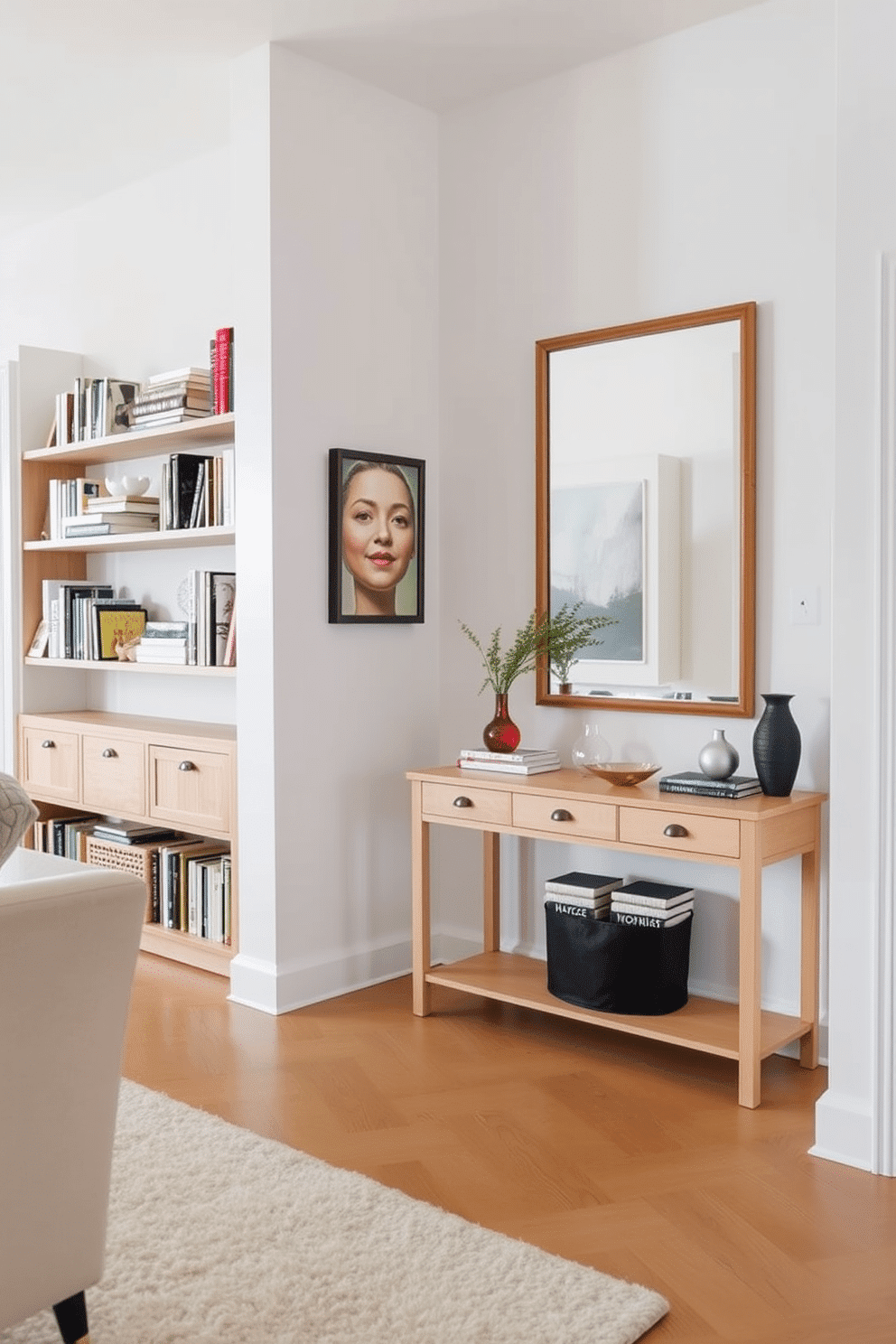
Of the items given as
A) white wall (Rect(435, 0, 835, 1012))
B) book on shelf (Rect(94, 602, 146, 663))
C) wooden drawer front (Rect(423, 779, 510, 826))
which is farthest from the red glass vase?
book on shelf (Rect(94, 602, 146, 663))

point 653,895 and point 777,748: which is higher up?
point 777,748

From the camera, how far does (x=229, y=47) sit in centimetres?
374

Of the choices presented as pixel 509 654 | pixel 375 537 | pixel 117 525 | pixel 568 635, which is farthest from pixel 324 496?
pixel 117 525

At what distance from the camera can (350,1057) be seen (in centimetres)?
336

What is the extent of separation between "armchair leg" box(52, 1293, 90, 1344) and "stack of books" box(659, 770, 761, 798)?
6.14 feet

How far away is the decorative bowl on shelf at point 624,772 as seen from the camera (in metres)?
3.34

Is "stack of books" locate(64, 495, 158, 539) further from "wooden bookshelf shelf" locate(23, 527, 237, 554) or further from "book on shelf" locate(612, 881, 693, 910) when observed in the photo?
"book on shelf" locate(612, 881, 693, 910)

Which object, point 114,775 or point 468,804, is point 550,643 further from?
point 114,775

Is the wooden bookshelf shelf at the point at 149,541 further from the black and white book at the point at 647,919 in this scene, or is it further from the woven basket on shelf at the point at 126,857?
the black and white book at the point at 647,919

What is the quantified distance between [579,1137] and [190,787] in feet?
6.22

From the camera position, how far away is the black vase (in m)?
3.14

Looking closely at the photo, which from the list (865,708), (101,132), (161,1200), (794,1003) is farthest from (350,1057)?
(101,132)

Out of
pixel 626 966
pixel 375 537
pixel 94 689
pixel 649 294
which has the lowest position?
pixel 626 966

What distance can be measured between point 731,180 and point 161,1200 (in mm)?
2997
